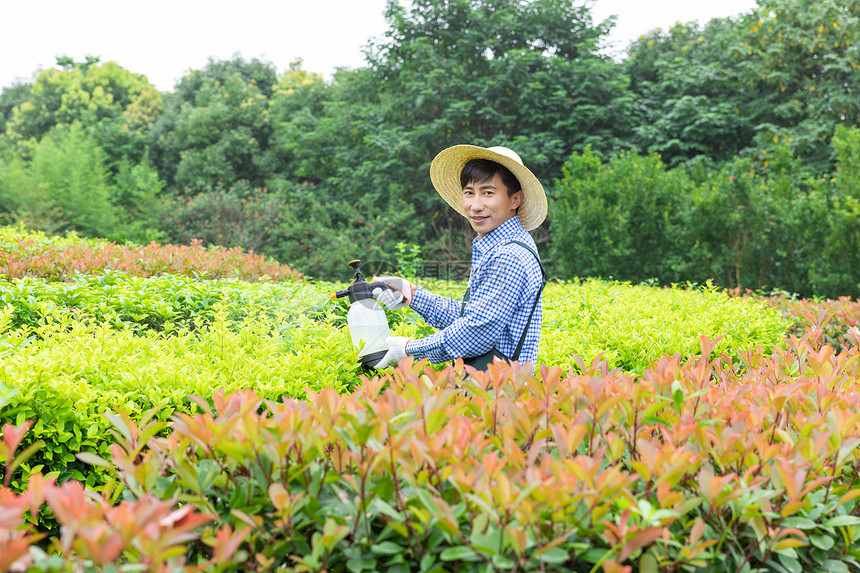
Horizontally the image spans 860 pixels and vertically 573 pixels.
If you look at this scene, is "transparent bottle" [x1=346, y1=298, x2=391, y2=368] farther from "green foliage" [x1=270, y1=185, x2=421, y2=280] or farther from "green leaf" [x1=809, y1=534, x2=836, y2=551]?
"green foliage" [x1=270, y1=185, x2=421, y2=280]

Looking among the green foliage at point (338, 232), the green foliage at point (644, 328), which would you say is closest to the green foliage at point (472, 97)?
the green foliage at point (338, 232)

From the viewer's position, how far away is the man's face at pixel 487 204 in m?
2.70

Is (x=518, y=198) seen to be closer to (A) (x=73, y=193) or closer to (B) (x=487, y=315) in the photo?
(B) (x=487, y=315)

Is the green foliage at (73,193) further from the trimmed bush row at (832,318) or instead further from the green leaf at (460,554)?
the green leaf at (460,554)

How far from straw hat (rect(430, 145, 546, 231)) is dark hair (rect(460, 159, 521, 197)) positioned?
0.03 m

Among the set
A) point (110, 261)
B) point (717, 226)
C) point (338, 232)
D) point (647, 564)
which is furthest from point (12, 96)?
point (647, 564)

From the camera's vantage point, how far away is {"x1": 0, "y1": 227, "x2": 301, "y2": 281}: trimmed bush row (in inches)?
230

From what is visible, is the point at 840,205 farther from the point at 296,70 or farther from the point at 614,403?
the point at 296,70

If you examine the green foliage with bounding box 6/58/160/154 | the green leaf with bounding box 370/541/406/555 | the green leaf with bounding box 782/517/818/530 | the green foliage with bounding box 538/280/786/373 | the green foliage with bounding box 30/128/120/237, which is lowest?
the green leaf with bounding box 370/541/406/555

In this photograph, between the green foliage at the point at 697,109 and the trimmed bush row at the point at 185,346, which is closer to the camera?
the trimmed bush row at the point at 185,346

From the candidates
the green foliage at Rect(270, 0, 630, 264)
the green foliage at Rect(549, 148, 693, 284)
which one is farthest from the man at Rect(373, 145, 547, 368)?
the green foliage at Rect(270, 0, 630, 264)

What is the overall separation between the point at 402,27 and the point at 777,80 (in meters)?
8.78

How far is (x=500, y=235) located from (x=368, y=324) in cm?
69

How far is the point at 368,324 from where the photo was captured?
2.66m
